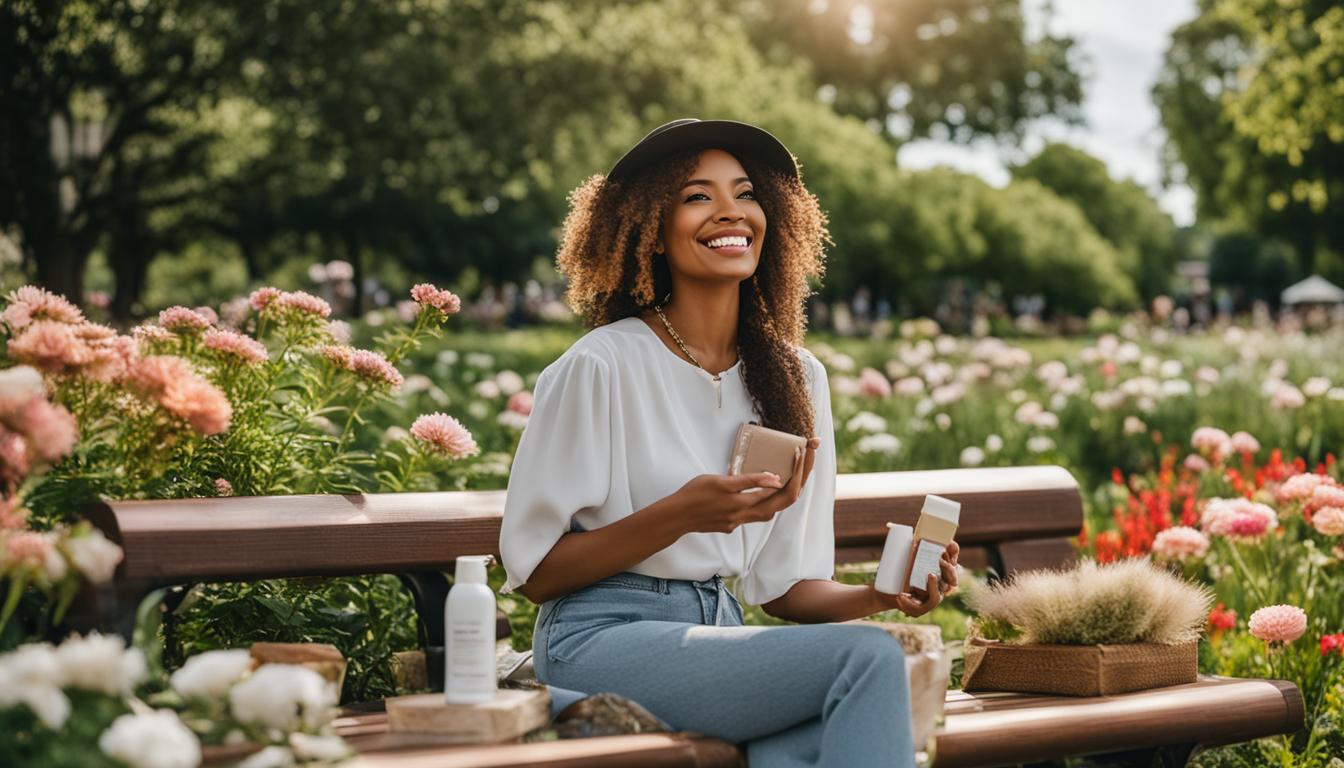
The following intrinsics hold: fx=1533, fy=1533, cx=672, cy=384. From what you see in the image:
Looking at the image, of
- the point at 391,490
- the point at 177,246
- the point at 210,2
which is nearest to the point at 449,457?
the point at 391,490

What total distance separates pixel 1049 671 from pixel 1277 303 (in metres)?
64.1

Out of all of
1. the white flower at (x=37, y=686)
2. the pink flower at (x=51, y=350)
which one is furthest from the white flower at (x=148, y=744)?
the pink flower at (x=51, y=350)

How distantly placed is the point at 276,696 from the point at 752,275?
5.19 feet

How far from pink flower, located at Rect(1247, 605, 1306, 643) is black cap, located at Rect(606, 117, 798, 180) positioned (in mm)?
1675

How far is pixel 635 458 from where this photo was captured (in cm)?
300

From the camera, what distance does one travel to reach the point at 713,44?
19.9 metres

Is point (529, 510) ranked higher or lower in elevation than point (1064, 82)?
lower

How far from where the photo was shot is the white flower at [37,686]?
205cm

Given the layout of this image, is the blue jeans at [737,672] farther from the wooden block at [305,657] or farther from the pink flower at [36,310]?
the pink flower at [36,310]

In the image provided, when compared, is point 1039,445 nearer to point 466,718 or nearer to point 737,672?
point 737,672

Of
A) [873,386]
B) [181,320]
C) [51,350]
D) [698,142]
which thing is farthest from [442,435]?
[873,386]

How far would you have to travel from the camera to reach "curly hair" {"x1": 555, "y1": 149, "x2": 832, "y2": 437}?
3.19 m

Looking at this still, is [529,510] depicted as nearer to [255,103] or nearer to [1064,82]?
[255,103]

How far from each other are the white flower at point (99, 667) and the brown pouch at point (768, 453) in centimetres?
117
